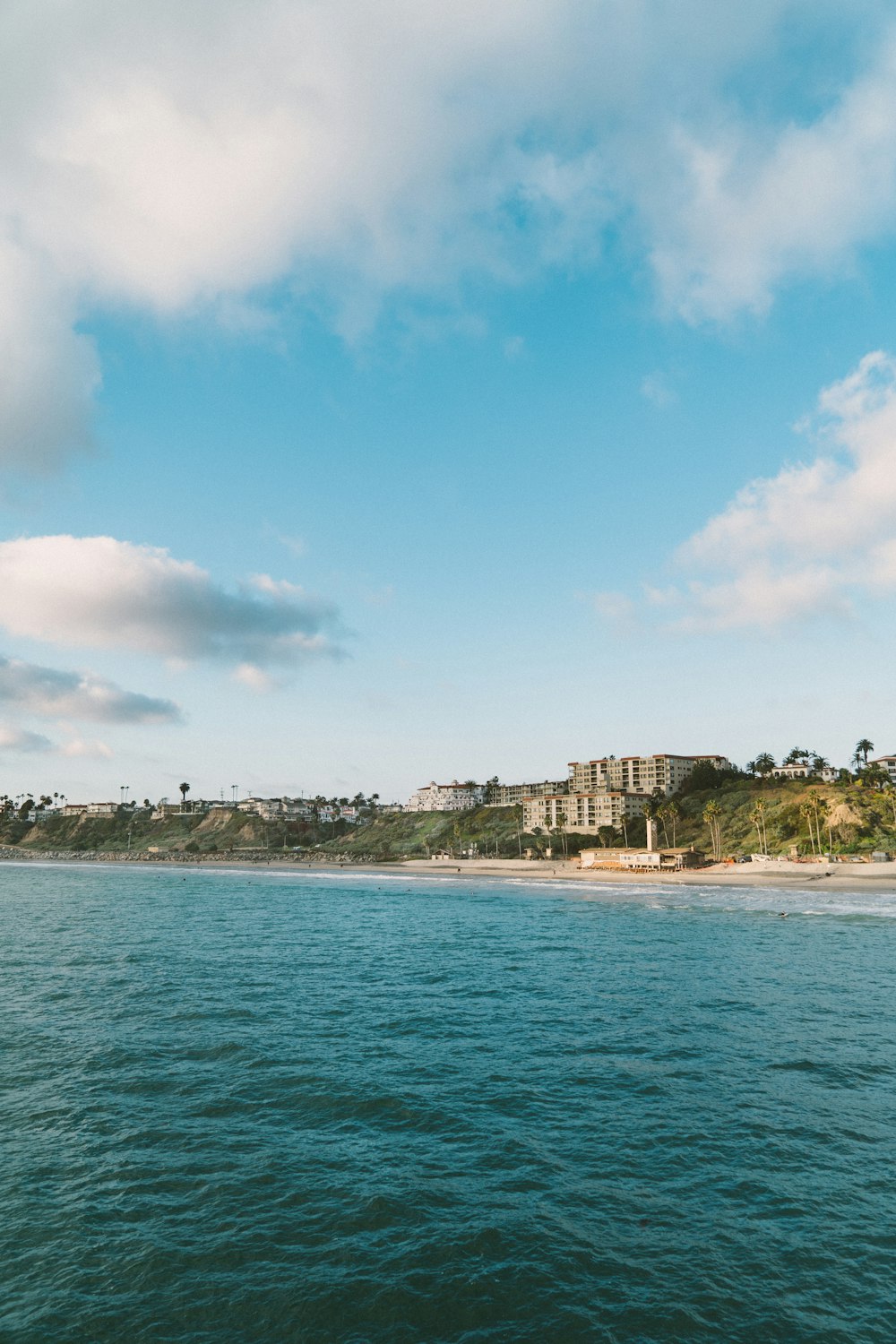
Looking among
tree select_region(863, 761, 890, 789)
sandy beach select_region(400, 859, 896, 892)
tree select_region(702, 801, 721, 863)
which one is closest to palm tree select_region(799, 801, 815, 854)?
tree select_region(863, 761, 890, 789)

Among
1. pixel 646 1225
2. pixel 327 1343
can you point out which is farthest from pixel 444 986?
pixel 327 1343

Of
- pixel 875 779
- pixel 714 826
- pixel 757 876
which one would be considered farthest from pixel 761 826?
pixel 757 876

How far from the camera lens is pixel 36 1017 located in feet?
→ 122

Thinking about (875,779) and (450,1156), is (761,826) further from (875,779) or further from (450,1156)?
(450,1156)

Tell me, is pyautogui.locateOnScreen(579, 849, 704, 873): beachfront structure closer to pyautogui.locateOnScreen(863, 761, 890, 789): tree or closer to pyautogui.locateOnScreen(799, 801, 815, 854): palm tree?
pyautogui.locateOnScreen(799, 801, 815, 854): palm tree

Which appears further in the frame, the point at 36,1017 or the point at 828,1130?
the point at 36,1017

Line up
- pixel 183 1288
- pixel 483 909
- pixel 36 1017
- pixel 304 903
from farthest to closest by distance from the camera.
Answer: pixel 304 903 < pixel 483 909 < pixel 36 1017 < pixel 183 1288

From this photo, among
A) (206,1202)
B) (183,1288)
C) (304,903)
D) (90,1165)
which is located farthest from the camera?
(304,903)

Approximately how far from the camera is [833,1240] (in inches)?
658

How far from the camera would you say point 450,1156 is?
2114 centimetres

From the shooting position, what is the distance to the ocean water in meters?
14.5

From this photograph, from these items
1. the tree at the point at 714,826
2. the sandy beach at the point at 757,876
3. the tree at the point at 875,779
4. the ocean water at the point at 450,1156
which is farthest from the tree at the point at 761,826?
the ocean water at the point at 450,1156

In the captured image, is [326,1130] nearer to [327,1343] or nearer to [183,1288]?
[183,1288]

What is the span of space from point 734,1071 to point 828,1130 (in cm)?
563
